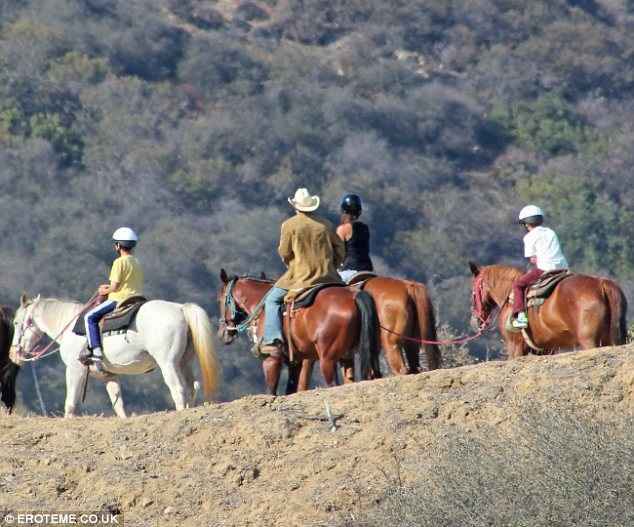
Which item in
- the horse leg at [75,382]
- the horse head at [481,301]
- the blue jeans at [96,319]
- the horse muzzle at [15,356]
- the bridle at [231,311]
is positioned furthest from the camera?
the horse muzzle at [15,356]

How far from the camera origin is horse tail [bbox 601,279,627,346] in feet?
61.8

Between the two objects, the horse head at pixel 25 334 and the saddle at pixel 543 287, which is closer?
the saddle at pixel 543 287

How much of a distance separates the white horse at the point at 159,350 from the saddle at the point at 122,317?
54mm

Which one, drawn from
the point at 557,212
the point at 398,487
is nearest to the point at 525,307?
the point at 398,487

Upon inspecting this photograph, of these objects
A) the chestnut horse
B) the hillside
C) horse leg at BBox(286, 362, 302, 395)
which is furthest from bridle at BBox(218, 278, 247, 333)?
the hillside

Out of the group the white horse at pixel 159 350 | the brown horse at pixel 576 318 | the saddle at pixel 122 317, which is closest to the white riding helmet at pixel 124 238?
the saddle at pixel 122 317

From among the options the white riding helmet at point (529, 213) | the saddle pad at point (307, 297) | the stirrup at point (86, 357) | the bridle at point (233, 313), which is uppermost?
the white riding helmet at point (529, 213)

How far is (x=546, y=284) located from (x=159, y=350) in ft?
13.2

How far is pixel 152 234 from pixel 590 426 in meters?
53.0

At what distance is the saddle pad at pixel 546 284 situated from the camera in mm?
19234

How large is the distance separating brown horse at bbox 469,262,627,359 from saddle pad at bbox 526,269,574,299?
0.05 meters

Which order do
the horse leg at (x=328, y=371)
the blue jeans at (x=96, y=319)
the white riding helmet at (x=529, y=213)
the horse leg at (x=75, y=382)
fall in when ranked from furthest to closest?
the horse leg at (x=75, y=382) → the blue jeans at (x=96, y=319) → the white riding helmet at (x=529, y=213) → the horse leg at (x=328, y=371)

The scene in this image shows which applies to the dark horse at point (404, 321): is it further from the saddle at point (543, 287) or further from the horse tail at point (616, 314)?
the horse tail at point (616, 314)

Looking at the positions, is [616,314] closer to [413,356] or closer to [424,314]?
[424,314]
